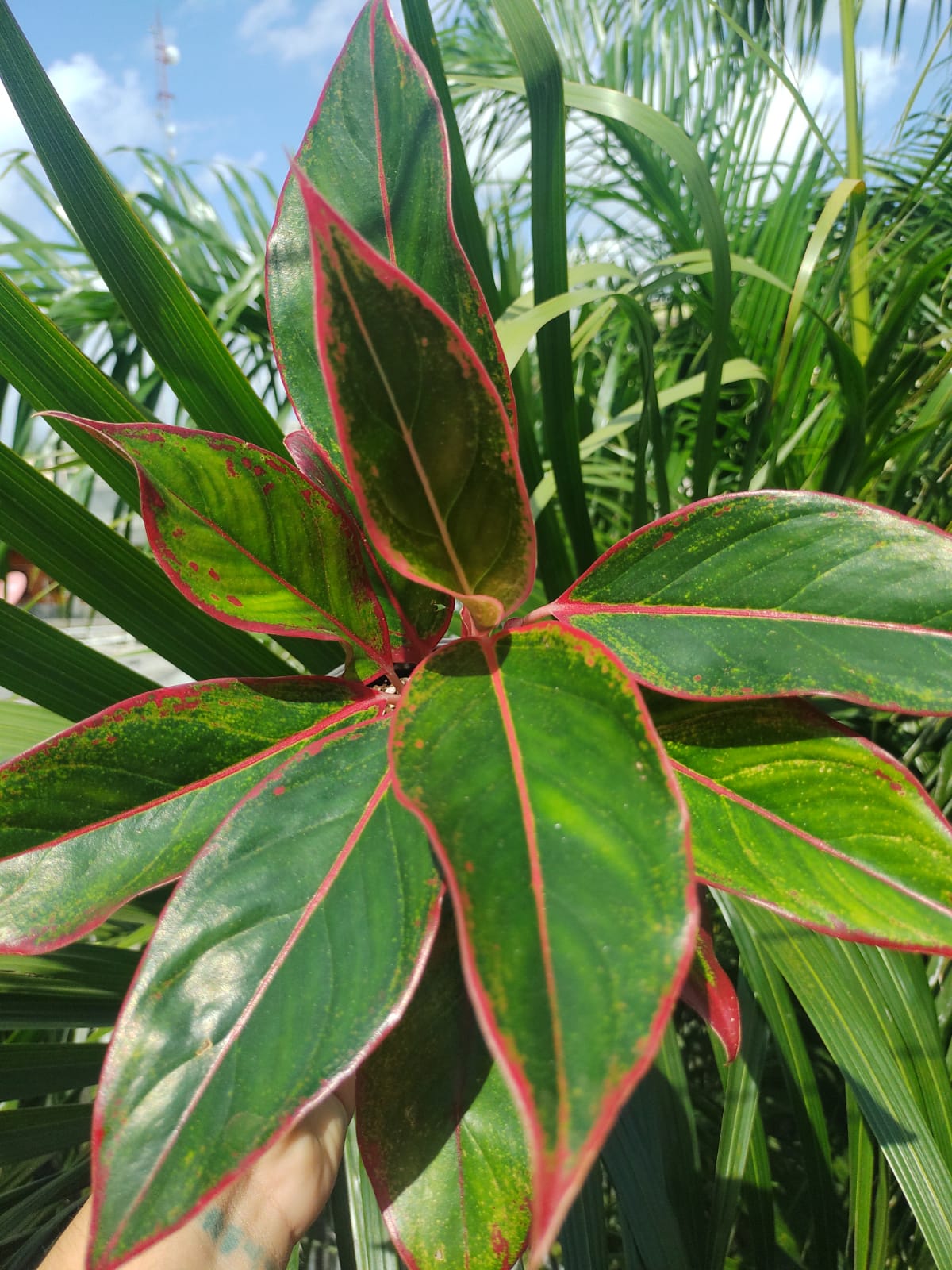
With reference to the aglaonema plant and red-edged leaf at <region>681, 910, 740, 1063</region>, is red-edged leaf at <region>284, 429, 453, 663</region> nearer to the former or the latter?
the aglaonema plant

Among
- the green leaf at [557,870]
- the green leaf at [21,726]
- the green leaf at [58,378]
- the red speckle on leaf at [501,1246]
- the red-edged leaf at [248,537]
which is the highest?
the green leaf at [58,378]

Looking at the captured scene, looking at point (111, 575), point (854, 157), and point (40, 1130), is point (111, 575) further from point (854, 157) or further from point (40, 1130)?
point (854, 157)

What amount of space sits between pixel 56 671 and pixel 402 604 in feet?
0.77

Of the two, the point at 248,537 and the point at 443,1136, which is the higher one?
the point at 248,537

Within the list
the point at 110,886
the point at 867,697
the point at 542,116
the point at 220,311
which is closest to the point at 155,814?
the point at 110,886

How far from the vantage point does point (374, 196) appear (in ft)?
1.17

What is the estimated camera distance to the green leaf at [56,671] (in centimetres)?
45

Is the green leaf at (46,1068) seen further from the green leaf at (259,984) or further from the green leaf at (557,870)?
the green leaf at (557,870)

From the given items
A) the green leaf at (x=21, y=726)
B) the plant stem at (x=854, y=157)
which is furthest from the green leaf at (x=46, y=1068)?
the plant stem at (x=854, y=157)

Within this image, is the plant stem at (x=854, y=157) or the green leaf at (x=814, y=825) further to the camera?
the plant stem at (x=854, y=157)

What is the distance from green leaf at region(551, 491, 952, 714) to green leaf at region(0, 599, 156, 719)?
323 millimetres

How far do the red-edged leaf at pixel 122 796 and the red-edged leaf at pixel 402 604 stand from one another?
0.19ft

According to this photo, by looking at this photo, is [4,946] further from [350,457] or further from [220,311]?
[220,311]

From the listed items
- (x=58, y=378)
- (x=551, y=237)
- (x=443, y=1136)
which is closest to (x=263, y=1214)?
(x=443, y=1136)
